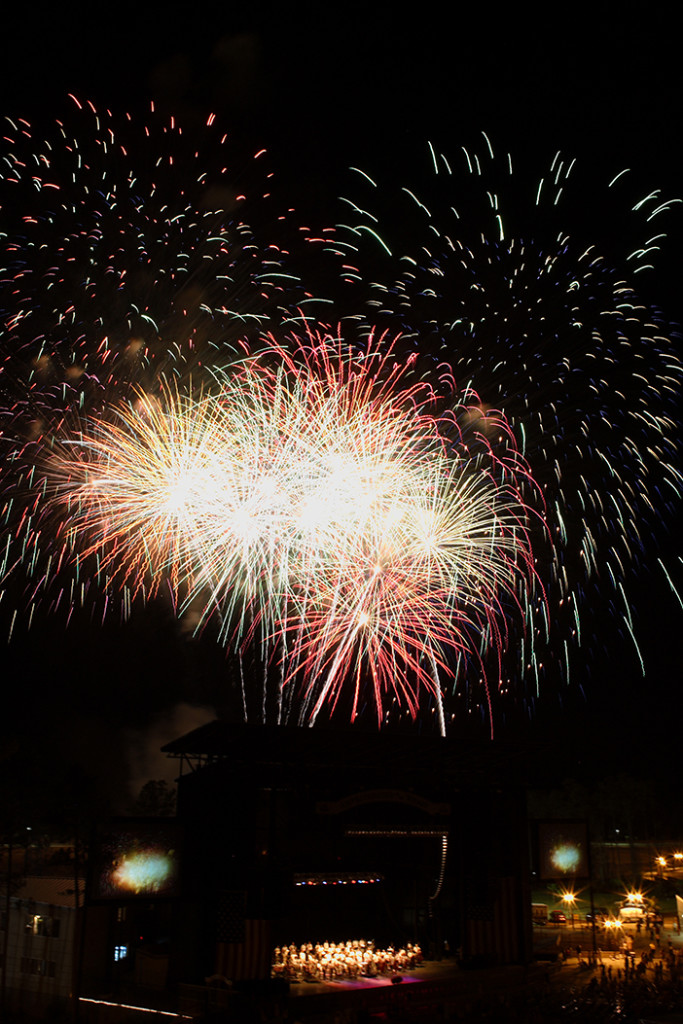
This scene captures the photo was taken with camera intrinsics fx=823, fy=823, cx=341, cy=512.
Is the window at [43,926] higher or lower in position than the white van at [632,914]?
higher

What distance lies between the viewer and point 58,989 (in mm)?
21953

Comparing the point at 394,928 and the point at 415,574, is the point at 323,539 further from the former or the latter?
the point at 394,928

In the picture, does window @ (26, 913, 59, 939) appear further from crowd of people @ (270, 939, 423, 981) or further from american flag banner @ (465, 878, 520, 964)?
american flag banner @ (465, 878, 520, 964)

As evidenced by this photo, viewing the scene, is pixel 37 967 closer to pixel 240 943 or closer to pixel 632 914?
pixel 240 943

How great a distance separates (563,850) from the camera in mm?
25188

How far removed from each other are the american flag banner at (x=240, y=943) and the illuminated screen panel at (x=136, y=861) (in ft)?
5.15

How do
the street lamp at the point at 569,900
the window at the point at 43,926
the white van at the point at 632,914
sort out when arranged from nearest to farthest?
1. the window at the point at 43,926
2. the white van at the point at 632,914
3. the street lamp at the point at 569,900

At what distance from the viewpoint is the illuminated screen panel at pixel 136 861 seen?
779 inches

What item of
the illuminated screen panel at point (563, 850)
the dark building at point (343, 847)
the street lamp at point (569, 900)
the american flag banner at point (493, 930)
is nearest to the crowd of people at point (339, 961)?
the dark building at point (343, 847)

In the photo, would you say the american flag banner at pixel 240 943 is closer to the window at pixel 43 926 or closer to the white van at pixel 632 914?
the window at pixel 43 926

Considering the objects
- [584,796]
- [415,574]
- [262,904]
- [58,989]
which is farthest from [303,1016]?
[584,796]

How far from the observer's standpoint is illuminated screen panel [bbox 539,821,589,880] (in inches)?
976

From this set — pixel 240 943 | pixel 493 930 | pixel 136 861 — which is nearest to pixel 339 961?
pixel 240 943

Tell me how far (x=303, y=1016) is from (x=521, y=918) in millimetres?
7800
